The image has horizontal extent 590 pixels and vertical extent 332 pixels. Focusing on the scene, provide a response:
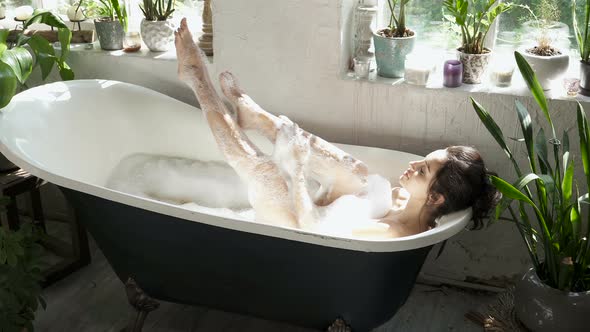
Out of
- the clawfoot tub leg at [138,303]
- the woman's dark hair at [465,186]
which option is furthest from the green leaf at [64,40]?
the woman's dark hair at [465,186]

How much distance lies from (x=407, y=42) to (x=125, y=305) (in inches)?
58.3

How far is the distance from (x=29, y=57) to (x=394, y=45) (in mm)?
1349

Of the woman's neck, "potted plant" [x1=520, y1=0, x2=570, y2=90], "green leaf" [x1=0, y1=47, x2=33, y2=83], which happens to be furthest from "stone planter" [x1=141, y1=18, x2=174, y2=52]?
"potted plant" [x1=520, y1=0, x2=570, y2=90]

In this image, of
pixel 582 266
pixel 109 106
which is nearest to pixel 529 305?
pixel 582 266

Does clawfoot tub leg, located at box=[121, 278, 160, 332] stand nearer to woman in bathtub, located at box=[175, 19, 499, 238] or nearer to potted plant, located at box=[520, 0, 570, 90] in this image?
woman in bathtub, located at box=[175, 19, 499, 238]

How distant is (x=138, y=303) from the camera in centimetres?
237

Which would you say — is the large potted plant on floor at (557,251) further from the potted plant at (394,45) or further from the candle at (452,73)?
the potted plant at (394,45)

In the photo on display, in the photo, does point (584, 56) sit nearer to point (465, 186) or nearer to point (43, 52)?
point (465, 186)

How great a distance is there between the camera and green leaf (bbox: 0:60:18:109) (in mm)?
2271

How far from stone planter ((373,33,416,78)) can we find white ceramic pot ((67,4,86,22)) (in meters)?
1.40

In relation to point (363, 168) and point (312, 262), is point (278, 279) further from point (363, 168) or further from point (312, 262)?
point (363, 168)

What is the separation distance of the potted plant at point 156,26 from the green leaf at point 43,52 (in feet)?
1.42

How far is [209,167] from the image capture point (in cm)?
277

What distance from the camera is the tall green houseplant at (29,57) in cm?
229
